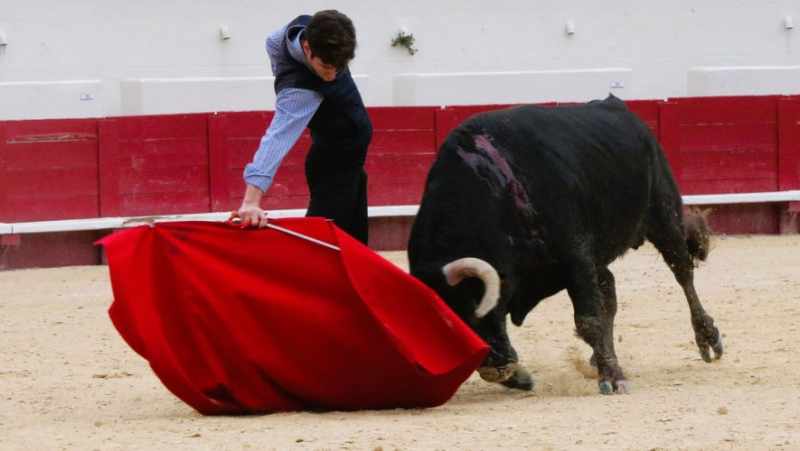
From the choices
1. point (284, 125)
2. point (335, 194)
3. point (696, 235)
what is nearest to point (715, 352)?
point (696, 235)

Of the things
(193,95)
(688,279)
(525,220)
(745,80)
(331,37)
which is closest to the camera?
(331,37)

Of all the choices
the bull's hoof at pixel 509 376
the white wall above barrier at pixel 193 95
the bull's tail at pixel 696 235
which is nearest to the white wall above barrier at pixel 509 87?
the white wall above barrier at pixel 193 95

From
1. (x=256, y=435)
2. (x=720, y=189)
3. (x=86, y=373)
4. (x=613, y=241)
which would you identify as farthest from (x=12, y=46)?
(x=256, y=435)

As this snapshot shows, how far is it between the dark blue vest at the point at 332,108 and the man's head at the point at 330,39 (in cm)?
15

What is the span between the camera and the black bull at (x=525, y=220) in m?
3.93

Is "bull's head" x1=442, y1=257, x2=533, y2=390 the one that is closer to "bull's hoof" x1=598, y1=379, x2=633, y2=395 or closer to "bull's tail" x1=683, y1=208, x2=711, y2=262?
"bull's hoof" x1=598, y1=379, x2=633, y2=395

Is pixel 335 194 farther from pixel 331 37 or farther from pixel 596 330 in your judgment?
pixel 596 330

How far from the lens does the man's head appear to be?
11.4 ft

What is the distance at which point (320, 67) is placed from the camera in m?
3.61

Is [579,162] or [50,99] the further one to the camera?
[50,99]

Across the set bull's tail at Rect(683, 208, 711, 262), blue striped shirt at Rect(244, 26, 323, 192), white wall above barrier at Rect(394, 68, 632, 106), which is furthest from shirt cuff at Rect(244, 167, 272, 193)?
white wall above barrier at Rect(394, 68, 632, 106)

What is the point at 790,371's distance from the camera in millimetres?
4512

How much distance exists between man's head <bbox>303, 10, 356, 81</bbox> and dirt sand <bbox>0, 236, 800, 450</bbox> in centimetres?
96

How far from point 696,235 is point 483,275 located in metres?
1.73
